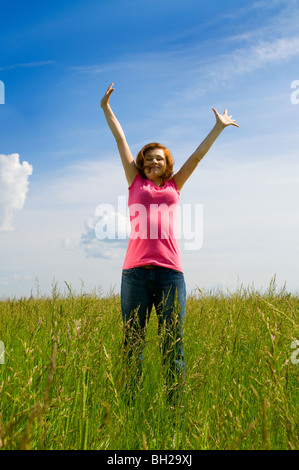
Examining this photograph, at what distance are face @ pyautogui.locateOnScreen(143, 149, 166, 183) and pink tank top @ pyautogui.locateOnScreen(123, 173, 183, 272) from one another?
101mm

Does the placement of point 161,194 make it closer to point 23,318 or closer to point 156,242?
point 156,242

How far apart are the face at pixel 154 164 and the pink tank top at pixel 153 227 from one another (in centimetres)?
10

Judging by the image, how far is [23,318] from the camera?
4.52 m

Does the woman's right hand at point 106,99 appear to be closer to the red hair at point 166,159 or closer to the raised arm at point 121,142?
the raised arm at point 121,142

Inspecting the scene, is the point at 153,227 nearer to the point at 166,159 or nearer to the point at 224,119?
the point at 166,159

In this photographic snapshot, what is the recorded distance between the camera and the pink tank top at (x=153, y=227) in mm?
3139

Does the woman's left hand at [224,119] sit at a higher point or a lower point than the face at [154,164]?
higher

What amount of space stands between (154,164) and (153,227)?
638 millimetres

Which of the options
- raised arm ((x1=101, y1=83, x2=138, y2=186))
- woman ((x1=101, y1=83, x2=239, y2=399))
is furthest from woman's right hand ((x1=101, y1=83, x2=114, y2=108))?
→ woman ((x1=101, y1=83, x2=239, y2=399))

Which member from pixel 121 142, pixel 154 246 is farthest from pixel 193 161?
pixel 154 246

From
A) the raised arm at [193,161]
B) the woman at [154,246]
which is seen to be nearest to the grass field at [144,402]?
the woman at [154,246]

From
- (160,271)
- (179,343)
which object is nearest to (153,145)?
(160,271)

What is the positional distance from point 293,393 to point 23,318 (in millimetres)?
3024
